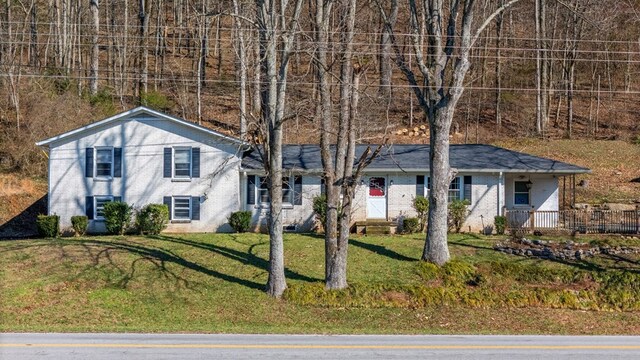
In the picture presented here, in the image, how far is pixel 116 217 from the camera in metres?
33.8

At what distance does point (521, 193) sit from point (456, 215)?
4766 mm

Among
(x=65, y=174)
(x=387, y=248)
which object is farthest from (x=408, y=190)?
(x=65, y=174)

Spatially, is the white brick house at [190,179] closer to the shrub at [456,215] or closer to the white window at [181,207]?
the white window at [181,207]

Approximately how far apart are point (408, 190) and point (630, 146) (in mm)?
25128

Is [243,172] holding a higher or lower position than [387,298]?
higher

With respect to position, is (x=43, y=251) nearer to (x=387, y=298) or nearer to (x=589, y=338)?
(x=387, y=298)

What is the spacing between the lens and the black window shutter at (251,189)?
1415 inches

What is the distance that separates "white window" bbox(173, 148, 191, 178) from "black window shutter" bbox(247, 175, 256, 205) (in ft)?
9.17

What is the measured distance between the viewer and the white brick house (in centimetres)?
3531

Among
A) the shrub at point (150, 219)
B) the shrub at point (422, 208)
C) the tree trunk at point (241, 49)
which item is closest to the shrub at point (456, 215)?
the shrub at point (422, 208)

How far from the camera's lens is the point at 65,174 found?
116 feet

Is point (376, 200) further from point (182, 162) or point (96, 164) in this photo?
point (96, 164)

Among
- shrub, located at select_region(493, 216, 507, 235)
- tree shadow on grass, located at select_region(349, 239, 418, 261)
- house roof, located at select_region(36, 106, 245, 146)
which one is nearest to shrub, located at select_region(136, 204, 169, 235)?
house roof, located at select_region(36, 106, 245, 146)

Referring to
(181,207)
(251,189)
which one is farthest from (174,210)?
(251,189)
